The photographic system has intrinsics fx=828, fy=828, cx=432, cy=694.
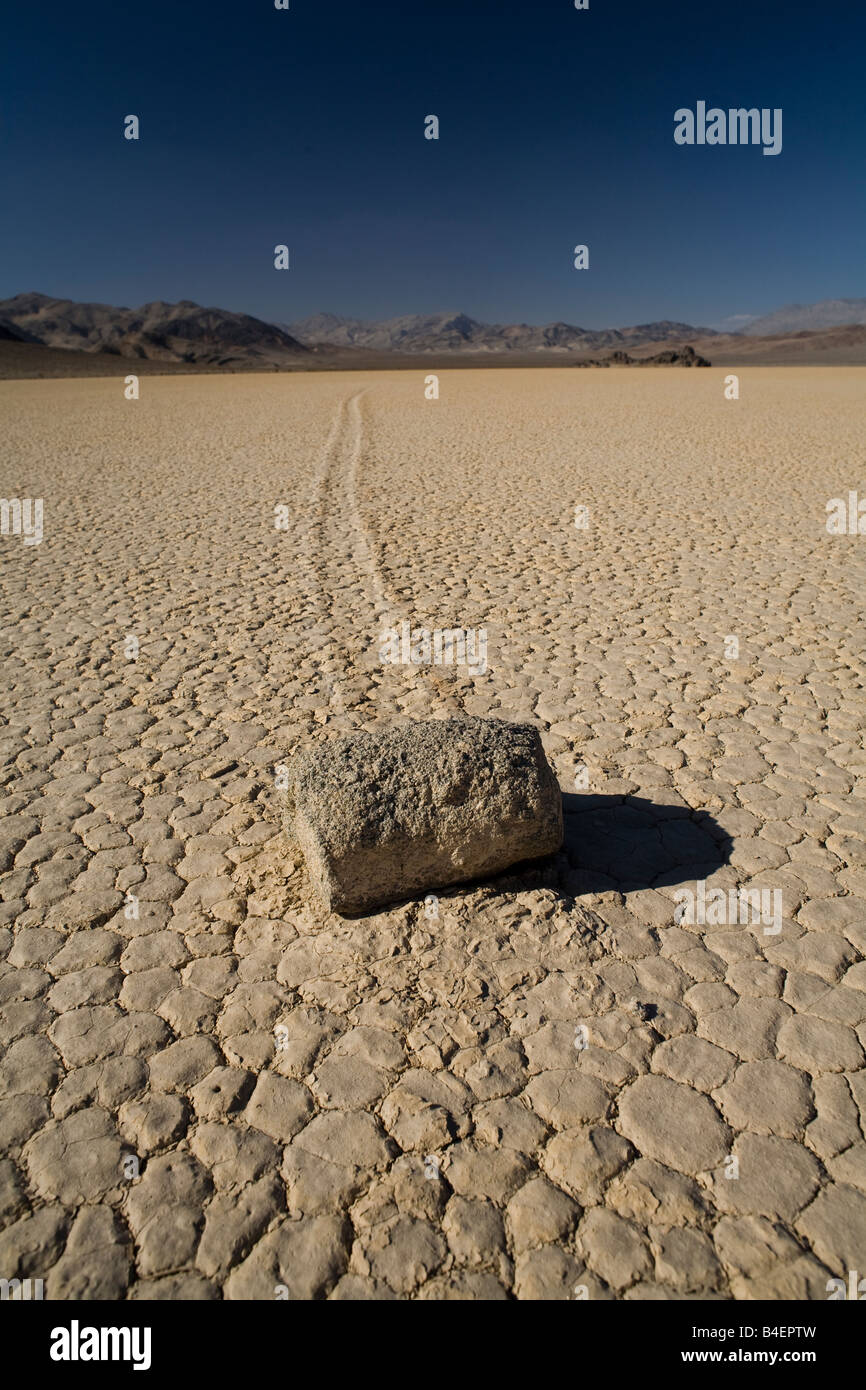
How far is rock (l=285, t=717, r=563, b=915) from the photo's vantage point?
275 centimetres

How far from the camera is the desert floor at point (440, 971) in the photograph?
1.92 metres

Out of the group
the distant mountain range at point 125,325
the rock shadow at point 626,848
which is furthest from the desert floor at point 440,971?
the distant mountain range at point 125,325

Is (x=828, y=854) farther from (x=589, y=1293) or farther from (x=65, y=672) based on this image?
(x=65, y=672)

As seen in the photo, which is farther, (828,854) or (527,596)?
(527,596)

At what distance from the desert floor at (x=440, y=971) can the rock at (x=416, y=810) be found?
0.15 metres

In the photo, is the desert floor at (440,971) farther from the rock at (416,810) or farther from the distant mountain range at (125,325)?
the distant mountain range at (125,325)

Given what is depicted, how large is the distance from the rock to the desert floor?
0.48 feet

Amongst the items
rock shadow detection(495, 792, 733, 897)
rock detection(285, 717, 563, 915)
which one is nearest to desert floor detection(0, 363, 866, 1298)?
rock shadow detection(495, 792, 733, 897)

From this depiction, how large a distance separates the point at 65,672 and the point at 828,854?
4271 millimetres

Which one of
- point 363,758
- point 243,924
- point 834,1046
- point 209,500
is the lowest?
point 834,1046
